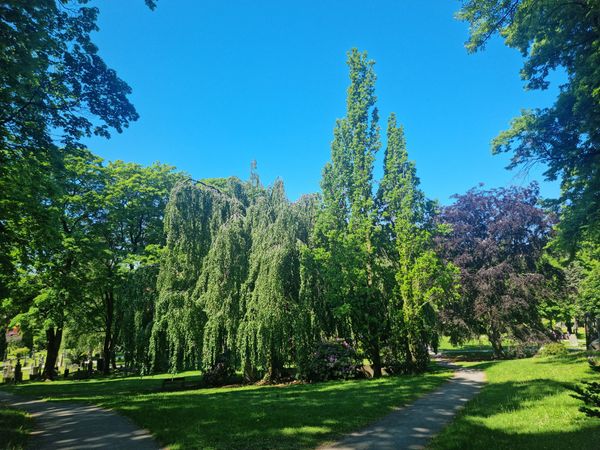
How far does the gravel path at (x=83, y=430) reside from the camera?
262 inches

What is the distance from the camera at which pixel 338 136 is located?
1922 centimetres

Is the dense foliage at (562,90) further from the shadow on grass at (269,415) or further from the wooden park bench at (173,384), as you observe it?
the wooden park bench at (173,384)

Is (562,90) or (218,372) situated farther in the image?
(218,372)


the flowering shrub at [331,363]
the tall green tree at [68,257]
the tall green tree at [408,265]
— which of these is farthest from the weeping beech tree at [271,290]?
the tall green tree at [68,257]

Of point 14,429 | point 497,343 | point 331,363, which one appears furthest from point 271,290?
point 497,343

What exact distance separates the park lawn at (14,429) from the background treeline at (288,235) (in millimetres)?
3508

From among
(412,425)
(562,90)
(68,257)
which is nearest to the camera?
(412,425)

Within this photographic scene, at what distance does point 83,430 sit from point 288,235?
9691mm

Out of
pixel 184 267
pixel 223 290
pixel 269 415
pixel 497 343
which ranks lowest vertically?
pixel 269 415

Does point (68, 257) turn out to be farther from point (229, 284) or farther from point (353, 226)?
point (353, 226)

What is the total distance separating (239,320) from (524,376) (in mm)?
10962

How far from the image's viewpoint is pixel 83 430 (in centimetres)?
785

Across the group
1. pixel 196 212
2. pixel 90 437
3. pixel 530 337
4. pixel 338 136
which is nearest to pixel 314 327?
pixel 196 212

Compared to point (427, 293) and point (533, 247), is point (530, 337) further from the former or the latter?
point (427, 293)
